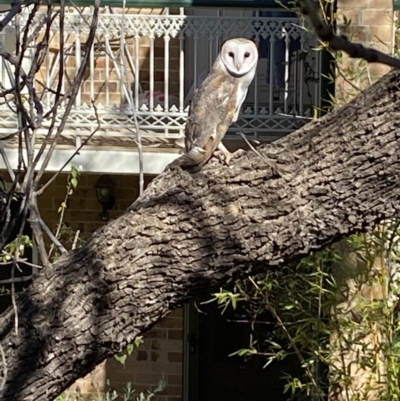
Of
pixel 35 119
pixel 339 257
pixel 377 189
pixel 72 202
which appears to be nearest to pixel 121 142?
pixel 72 202

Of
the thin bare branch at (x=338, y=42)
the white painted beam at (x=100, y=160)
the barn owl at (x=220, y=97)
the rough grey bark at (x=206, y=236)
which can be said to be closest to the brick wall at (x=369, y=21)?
the barn owl at (x=220, y=97)

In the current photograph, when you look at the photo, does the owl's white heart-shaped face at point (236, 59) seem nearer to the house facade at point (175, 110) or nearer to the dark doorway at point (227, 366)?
the house facade at point (175, 110)

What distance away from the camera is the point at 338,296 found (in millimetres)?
5570

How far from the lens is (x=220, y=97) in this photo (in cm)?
439

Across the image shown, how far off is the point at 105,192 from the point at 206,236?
487cm

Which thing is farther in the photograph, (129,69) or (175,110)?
(129,69)

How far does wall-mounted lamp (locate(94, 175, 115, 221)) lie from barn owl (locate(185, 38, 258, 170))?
10.5 ft

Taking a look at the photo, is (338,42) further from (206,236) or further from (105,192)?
(105,192)

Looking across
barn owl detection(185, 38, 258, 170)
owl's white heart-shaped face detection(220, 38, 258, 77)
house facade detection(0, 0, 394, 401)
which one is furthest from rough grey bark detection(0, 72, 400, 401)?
house facade detection(0, 0, 394, 401)

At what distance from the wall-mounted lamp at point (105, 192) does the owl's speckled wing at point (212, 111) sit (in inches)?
128

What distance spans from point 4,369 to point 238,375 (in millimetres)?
5922

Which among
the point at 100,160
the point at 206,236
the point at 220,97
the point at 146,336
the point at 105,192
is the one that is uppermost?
the point at 220,97

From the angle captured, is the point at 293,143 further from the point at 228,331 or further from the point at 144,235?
the point at 228,331

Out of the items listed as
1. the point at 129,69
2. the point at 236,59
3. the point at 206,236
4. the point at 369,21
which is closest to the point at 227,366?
the point at 129,69
